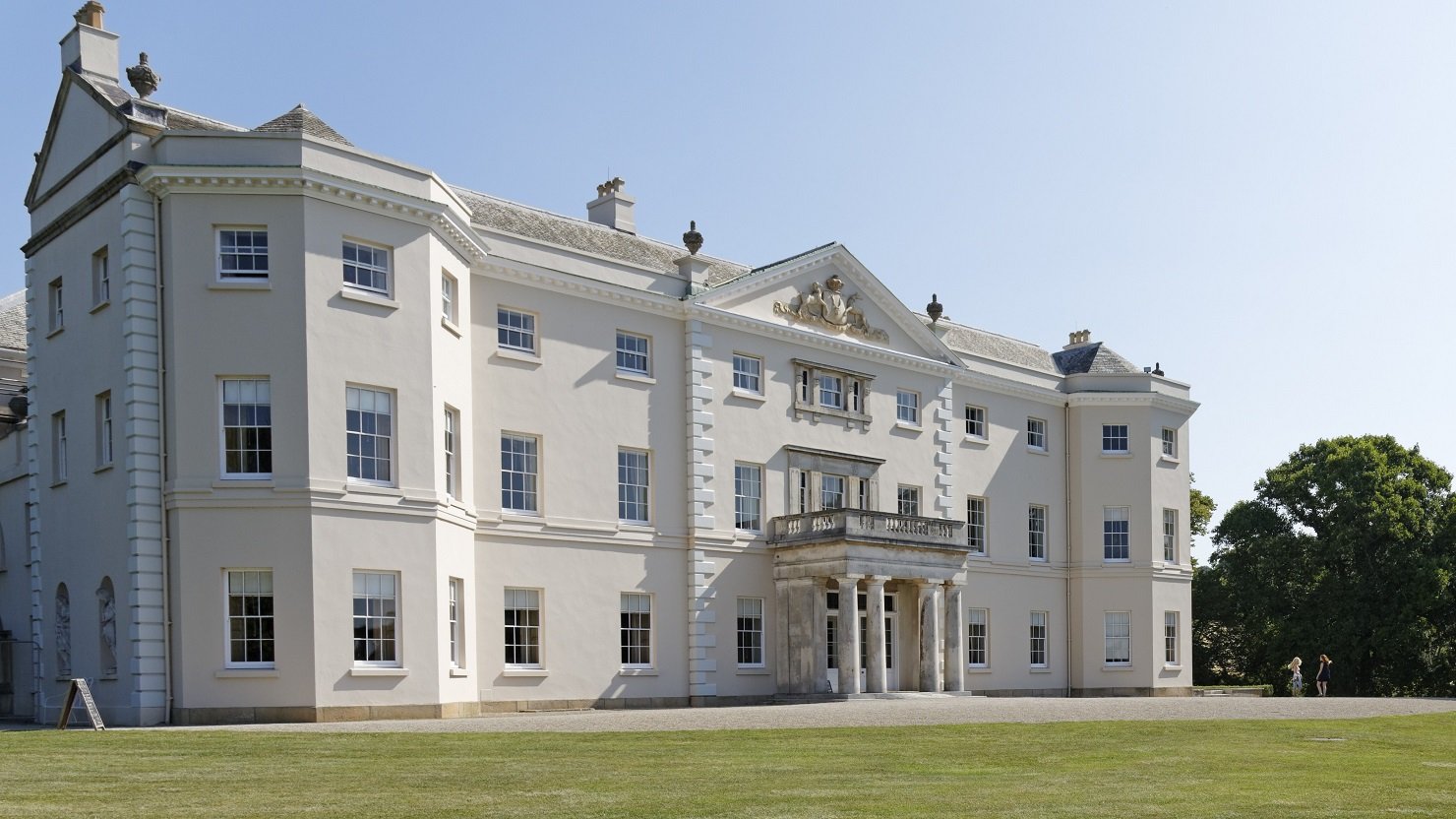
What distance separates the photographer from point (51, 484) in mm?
28547

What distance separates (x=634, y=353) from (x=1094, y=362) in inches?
810

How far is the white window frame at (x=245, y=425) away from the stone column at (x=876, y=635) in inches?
621

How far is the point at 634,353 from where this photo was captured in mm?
33688

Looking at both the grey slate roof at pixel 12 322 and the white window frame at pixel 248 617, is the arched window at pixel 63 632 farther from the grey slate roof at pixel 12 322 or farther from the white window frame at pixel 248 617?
the grey slate roof at pixel 12 322

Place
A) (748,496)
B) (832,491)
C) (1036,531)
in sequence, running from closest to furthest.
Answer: (748,496) → (832,491) → (1036,531)

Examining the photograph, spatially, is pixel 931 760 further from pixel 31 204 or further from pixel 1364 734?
pixel 31 204

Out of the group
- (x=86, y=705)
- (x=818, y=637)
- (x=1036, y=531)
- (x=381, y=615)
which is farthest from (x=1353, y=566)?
(x=86, y=705)

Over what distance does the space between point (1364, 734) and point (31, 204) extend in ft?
90.5

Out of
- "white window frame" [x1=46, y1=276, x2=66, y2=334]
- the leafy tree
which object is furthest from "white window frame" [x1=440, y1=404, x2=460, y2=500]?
the leafy tree

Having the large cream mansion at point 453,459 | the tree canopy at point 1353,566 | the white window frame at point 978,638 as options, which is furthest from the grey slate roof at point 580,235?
the tree canopy at point 1353,566

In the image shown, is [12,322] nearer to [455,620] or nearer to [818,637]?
[455,620]

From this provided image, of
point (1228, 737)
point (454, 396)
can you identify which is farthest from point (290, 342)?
point (1228, 737)

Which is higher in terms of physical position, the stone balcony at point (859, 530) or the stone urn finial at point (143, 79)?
the stone urn finial at point (143, 79)

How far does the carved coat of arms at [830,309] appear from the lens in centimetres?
3750
